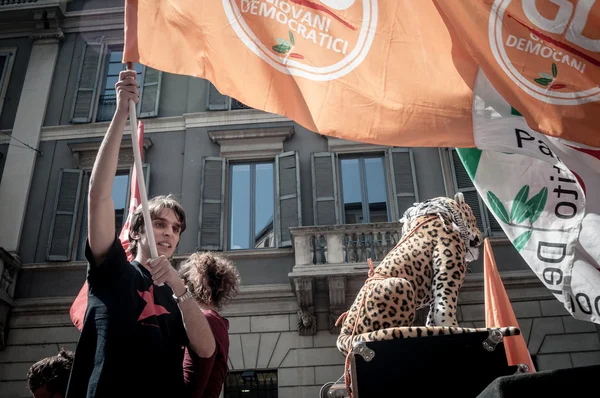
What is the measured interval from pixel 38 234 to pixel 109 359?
10.8m

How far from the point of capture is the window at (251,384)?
10.1 meters

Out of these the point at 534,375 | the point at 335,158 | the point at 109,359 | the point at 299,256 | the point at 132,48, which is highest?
the point at 335,158

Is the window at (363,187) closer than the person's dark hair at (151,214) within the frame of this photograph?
No

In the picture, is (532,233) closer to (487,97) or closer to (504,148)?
(504,148)

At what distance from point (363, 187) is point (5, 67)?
905 centimetres

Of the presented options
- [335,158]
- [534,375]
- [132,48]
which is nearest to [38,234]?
[335,158]

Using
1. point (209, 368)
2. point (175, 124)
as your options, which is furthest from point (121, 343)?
point (175, 124)

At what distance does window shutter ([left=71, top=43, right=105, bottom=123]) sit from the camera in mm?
12964

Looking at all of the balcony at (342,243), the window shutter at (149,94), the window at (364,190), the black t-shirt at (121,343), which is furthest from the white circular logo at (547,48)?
the window shutter at (149,94)

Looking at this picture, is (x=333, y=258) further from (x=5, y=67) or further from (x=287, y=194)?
(x=5, y=67)

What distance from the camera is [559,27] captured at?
9.04ft

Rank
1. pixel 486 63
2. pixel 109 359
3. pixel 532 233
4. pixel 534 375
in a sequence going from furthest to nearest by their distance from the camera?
pixel 532 233 → pixel 486 63 → pixel 109 359 → pixel 534 375

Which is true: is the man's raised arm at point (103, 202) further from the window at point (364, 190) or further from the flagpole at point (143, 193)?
the window at point (364, 190)

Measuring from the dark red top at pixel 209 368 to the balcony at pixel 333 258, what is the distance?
7459 mm
